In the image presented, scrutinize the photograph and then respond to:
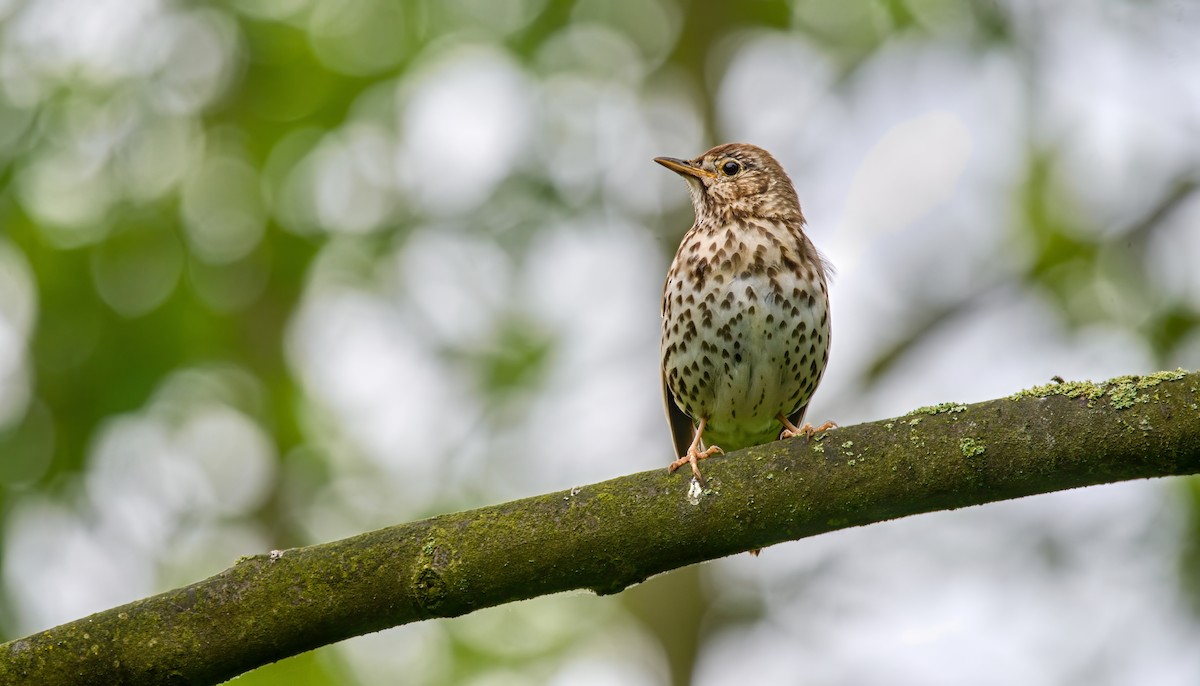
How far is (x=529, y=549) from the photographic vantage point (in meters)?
3.88

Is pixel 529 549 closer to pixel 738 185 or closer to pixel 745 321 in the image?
pixel 745 321

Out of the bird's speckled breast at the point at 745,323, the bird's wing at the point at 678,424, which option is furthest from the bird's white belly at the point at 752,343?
the bird's wing at the point at 678,424

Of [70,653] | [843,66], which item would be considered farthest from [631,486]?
[843,66]

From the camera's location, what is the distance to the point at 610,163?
993 cm

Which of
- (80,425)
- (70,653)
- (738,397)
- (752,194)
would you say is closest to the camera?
(70,653)

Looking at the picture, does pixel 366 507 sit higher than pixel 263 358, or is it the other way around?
pixel 263 358

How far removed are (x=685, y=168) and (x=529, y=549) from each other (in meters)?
3.25

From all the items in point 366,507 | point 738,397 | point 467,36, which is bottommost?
point 738,397

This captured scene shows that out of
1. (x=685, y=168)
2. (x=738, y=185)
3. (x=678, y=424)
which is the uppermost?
(x=685, y=168)

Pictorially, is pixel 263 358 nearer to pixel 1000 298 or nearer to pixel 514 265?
pixel 514 265

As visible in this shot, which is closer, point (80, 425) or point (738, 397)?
point (738, 397)

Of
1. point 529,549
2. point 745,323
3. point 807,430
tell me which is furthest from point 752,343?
point 529,549

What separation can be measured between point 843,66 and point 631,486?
646 cm

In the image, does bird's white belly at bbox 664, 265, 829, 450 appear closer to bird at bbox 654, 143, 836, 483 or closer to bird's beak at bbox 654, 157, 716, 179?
bird at bbox 654, 143, 836, 483
